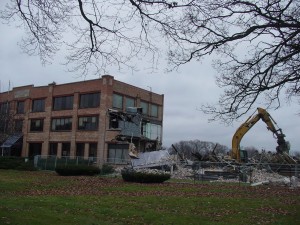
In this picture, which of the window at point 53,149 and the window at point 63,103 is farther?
the window at point 53,149

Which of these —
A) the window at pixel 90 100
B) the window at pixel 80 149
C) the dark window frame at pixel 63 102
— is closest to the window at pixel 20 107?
the dark window frame at pixel 63 102

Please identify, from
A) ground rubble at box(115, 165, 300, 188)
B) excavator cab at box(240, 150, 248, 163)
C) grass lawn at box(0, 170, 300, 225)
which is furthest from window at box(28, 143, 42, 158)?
grass lawn at box(0, 170, 300, 225)

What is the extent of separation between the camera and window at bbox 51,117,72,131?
5950 cm

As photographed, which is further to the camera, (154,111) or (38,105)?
(38,105)

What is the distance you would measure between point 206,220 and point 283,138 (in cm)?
2694

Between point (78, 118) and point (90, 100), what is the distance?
3.00 m

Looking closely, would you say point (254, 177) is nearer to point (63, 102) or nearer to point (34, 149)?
point (63, 102)

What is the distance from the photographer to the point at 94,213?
14.1 meters

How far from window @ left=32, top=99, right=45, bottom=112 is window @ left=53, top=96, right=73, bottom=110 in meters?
2.60

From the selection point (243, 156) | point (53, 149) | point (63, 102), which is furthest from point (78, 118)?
point (243, 156)

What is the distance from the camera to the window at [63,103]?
198 ft

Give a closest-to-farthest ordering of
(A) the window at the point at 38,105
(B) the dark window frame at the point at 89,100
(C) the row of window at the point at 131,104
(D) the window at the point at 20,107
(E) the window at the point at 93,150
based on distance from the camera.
Result: (E) the window at the point at 93,150 < (B) the dark window frame at the point at 89,100 < (C) the row of window at the point at 131,104 < (A) the window at the point at 38,105 < (D) the window at the point at 20,107

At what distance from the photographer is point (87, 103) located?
57.7 m

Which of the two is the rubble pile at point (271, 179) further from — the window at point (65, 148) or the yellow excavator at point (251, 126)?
the window at point (65, 148)
